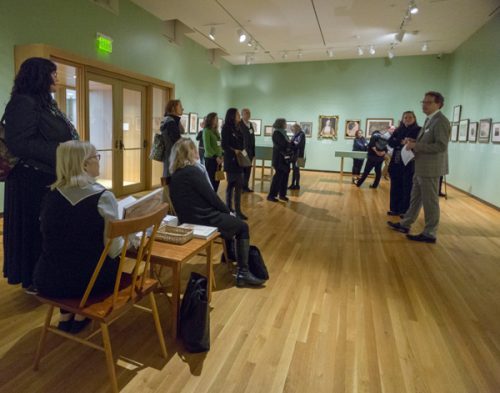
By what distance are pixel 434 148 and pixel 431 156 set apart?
0.12 m

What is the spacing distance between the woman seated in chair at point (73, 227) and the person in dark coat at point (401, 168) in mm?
4451

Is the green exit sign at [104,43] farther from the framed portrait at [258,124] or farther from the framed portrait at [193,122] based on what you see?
the framed portrait at [258,124]

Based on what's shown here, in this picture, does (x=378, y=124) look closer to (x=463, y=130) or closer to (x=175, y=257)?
(x=463, y=130)

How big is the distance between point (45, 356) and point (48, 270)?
634 millimetres

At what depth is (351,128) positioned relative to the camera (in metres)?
11.5

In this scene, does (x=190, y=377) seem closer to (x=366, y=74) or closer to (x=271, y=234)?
(x=271, y=234)

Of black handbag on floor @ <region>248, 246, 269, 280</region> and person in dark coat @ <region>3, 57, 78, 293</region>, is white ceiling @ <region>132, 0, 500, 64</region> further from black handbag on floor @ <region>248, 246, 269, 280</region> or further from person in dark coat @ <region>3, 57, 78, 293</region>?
black handbag on floor @ <region>248, 246, 269, 280</region>

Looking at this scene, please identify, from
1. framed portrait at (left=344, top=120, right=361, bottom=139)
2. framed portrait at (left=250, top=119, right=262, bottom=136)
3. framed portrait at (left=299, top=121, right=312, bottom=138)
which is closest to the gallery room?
framed portrait at (left=344, top=120, right=361, bottom=139)

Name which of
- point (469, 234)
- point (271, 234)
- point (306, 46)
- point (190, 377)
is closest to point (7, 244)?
point (190, 377)

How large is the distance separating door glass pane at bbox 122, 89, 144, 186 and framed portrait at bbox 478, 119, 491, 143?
733cm

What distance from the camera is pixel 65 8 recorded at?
512cm

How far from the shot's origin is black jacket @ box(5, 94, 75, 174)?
2.16 metres

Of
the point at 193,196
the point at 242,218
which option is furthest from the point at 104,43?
the point at 193,196

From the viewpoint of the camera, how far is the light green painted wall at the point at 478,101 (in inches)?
263
